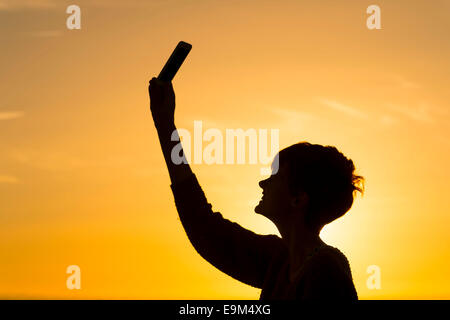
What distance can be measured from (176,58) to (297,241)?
1.12 m

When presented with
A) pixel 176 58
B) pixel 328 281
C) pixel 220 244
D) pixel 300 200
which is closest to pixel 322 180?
pixel 300 200

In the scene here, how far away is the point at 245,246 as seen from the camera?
3.35 m

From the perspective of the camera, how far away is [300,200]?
10.2ft

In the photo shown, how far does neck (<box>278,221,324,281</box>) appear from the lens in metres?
3.04

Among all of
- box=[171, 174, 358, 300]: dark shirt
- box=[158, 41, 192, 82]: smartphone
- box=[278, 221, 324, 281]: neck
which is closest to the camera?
box=[278, 221, 324, 281]: neck

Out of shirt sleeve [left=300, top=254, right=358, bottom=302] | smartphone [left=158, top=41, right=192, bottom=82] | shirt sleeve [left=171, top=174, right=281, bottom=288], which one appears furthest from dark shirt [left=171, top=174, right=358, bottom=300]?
smartphone [left=158, top=41, right=192, bottom=82]

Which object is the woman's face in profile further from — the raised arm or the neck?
the raised arm

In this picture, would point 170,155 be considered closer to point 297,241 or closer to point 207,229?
point 207,229

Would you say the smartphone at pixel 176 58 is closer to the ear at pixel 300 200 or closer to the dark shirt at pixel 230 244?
the dark shirt at pixel 230 244

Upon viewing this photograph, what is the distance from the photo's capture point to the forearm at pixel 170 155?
3199mm
